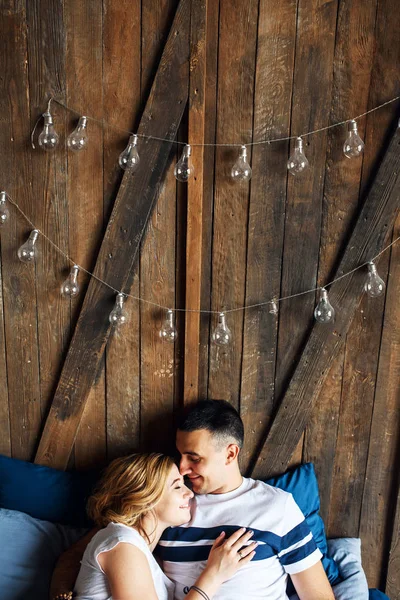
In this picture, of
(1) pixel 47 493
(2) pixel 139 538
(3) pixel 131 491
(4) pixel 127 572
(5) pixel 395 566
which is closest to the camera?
(4) pixel 127 572

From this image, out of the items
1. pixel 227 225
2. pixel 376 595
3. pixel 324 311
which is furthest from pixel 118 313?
pixel 376 595

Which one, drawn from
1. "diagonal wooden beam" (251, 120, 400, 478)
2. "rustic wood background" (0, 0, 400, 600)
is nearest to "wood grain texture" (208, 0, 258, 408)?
"rustic wood background" (0, 0, 400, 600)

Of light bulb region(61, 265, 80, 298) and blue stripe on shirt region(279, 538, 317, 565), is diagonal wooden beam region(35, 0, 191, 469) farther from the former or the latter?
blue stripe on shirt region(279, 538, 317, 565)

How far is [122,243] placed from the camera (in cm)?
227

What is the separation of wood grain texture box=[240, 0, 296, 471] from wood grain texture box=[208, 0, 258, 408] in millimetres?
27

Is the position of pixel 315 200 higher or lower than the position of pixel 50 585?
higher

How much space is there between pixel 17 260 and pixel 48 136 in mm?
540

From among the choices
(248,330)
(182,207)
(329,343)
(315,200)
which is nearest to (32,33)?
(182,207)

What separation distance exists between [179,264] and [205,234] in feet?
0.51

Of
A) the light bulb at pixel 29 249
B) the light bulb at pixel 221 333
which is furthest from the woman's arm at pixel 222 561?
→ the light bulb at pixel 29 249

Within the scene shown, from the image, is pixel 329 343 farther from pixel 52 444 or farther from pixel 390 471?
pixel 52 444

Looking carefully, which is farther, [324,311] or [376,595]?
[376,595]

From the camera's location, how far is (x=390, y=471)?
2.45 meters

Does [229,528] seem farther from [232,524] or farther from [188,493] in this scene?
[188,493]
